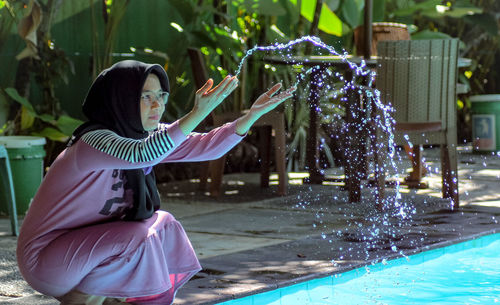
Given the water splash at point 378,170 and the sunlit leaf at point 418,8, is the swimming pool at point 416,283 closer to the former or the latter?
the water splash at point 378,170

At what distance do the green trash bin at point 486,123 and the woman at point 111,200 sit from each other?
7.30 metres

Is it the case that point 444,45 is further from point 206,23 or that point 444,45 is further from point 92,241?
point 92,241

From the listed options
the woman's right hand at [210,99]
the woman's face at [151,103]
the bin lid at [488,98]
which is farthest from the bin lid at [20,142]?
the bin lid at [488,98]

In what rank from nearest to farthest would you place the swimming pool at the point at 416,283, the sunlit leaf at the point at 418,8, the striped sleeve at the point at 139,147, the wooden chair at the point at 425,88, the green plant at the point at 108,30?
the striped sleeve at the point at 139,147, the swimming pool at the point at 416,283, the wooden chair at the point at 425,88, the green plant at the point at 108,30, the sunlit leaf at the point at 418,8

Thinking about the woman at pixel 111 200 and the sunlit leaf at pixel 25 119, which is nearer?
the woman at pixel 111 200

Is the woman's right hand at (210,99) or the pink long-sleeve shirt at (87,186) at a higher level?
the woman's right hand at (210,99)

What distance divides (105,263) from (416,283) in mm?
2009

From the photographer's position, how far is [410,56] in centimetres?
608

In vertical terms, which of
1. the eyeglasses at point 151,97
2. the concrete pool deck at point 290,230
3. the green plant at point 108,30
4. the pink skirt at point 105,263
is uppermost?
the green plant at point 108,30

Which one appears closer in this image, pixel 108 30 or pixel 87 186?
pixel 87 186

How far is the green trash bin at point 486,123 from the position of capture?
9.86m

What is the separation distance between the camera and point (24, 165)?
580cm

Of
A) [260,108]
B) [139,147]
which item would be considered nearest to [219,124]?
[260,108]

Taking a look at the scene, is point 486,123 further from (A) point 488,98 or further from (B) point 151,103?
(B) point 151,103
